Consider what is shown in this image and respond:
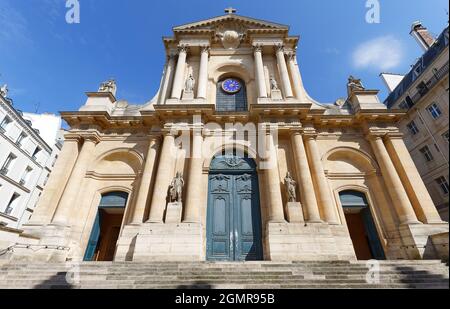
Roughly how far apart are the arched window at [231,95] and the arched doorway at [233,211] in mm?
3753

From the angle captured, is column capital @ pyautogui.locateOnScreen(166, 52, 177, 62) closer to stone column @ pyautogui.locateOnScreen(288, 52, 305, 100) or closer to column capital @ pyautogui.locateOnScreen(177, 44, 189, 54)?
column capital @ pyautogui.locateOnScreen(177, 44, 189, 54)

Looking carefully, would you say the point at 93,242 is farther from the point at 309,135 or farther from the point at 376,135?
the point at 376,135

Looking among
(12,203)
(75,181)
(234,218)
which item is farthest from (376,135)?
(12,203)

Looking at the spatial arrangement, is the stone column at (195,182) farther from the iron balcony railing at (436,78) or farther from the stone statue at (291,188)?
the iron balcony railing at (436,78)

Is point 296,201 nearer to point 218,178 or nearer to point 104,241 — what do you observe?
point 218,178

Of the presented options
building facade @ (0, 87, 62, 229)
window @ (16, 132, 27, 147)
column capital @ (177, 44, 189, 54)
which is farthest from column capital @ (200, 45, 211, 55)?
window @ (16, 132, 27, 147)

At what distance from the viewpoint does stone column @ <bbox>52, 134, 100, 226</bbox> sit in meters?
9.58

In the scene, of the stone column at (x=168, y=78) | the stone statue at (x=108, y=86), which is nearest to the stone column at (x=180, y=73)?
the stone column at (x=168, y=78)

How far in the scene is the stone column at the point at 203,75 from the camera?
1301 centimetres

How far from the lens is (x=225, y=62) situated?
15188 mm

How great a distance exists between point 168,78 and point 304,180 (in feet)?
33.6

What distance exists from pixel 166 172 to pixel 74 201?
14.1ft
